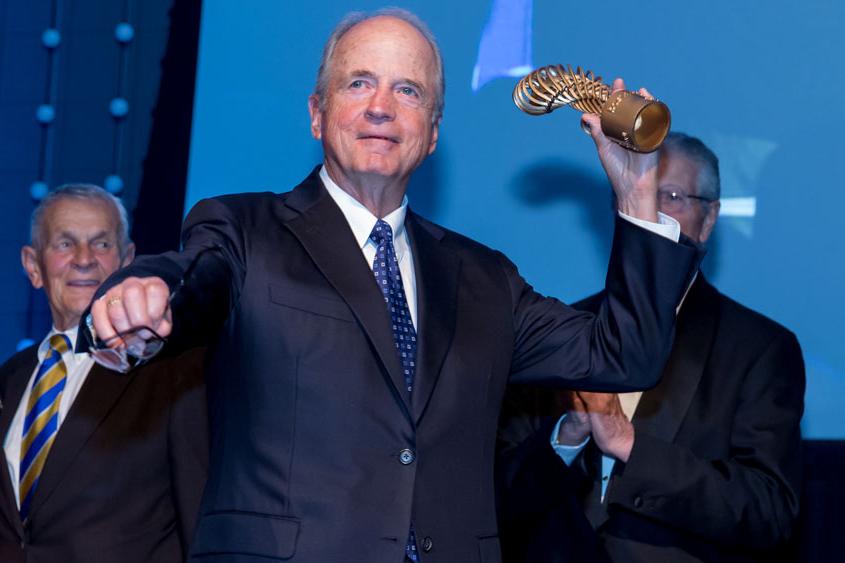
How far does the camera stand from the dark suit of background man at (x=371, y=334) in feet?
5.57

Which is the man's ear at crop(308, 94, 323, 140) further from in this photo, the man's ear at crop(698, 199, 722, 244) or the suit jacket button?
the man's ear at crop(698, 199, 722, 244)

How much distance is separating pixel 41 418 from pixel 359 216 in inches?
43.3

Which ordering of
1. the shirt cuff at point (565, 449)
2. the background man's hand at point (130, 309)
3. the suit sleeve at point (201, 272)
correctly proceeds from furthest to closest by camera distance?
the shirt cuff at point (565, 449), the suit sleeve at point (201, 272), the background man's hand at point (130, 309)

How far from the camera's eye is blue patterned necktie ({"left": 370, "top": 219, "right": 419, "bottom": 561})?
1.83 meters

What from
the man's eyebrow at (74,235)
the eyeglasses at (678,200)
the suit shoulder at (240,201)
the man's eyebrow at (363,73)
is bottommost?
the suit shoulder at (240,201)

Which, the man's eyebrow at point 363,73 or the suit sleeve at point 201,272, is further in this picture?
the man's eyebrow at point 363,73

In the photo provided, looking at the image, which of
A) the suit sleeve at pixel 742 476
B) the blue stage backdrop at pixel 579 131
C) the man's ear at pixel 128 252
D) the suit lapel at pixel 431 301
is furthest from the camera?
the man's ear at pixel 128 252

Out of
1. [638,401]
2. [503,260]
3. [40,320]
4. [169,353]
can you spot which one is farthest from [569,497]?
[40,320]

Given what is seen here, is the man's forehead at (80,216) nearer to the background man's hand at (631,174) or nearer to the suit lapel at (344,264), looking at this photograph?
the suit lapel at (344,264)

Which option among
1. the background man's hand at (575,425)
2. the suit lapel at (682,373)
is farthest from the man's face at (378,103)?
the suit lapel at (682,373)

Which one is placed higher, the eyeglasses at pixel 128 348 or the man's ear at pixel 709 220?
the man's ear at pixel 709 220

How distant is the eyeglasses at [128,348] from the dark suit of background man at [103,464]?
110 centimetres

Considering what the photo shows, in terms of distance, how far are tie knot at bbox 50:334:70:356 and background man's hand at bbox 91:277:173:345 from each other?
4.92ft

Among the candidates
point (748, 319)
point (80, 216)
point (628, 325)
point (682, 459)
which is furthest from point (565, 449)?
point (80, 216)
